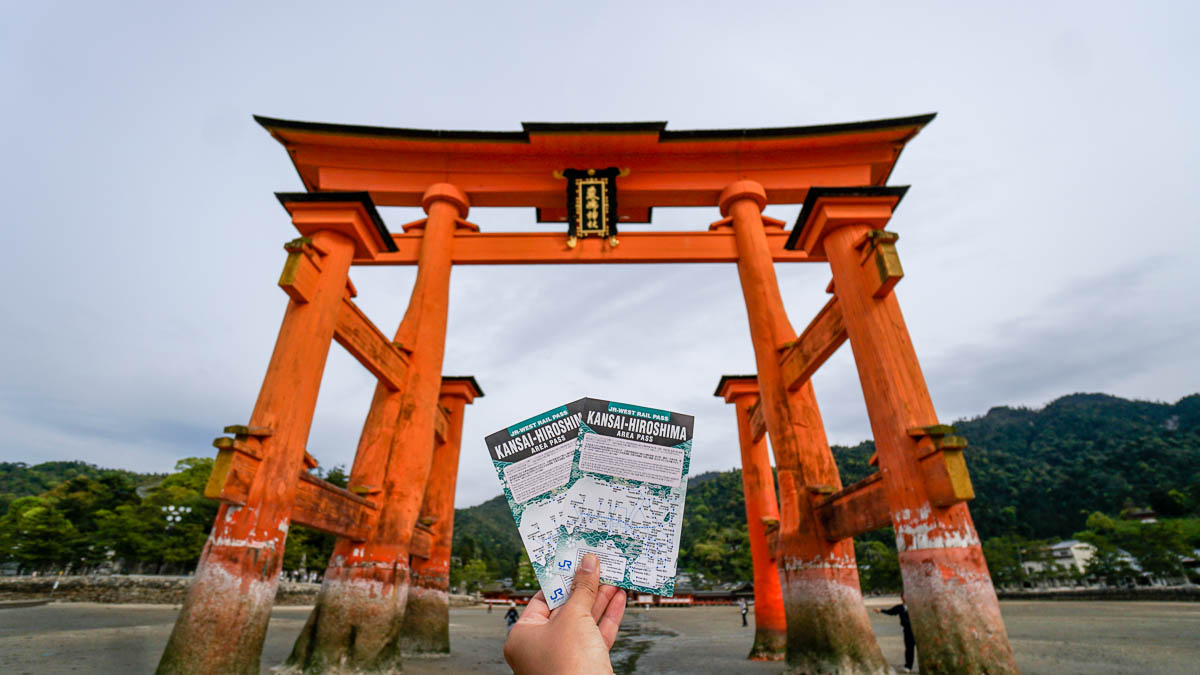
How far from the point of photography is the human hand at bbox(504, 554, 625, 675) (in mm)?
1376

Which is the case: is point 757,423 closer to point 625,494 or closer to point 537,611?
point 625,494

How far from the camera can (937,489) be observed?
4.95 meters

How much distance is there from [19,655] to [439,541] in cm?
656

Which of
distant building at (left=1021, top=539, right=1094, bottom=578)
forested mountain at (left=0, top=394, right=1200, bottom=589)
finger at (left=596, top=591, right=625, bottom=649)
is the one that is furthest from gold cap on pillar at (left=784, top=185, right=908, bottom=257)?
distant building at (left=1021, top=539, right=1094, bottom=578)

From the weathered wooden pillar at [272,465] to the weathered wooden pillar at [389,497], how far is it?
1.28m

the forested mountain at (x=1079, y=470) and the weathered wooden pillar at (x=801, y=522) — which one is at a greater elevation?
the forested mountain at (x=1079, y=470)

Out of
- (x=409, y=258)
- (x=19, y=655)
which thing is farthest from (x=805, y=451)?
(x=19, y=655)

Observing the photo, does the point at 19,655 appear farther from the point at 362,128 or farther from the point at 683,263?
the point at 683,263

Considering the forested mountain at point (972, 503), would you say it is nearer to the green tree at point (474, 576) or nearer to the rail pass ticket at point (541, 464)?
the green tree at point (474, 576)

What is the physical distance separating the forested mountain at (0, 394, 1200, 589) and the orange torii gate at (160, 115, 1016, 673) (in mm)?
26835

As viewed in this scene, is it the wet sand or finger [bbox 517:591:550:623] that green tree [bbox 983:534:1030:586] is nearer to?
the wet sand

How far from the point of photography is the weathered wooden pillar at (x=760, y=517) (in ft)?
31.3

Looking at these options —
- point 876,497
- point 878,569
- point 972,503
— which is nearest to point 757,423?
point 876,497

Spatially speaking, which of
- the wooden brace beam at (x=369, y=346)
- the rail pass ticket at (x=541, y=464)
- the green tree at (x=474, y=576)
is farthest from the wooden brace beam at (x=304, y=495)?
the green tree at (x=474, y=576)
